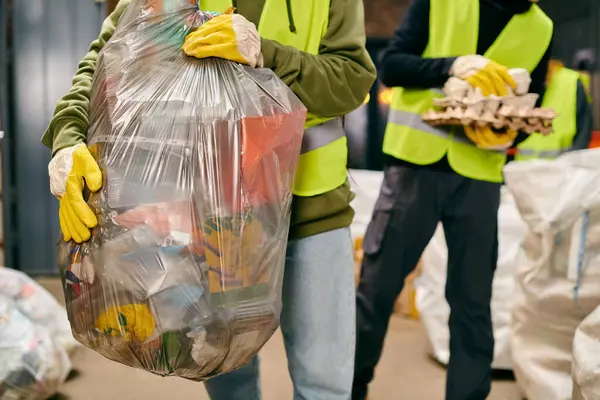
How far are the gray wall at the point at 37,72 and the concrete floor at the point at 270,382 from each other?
177 cm

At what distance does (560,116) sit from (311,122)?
7.01 feet

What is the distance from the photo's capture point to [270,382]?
87.7 inches

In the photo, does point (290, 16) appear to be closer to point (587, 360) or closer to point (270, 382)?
point (587, 360)

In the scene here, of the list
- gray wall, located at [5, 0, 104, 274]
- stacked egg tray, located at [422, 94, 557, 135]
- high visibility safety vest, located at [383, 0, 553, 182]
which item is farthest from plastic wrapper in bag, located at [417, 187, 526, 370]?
gray wall, located at [5, 0, 104, 274]

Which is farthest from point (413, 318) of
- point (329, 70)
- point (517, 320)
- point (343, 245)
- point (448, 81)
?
point (329, 70)

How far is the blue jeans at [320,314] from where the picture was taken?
113cm

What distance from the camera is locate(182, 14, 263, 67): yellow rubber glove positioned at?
926 mm

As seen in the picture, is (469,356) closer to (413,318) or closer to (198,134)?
(198,134)

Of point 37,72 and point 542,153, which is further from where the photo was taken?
point 37,72

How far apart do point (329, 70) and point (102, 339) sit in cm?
52

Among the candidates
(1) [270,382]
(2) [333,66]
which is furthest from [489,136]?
(1) [270,382]

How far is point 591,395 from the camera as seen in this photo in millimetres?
1526

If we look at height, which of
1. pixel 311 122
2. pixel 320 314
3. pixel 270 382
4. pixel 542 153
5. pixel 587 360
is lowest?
pixel 270 382

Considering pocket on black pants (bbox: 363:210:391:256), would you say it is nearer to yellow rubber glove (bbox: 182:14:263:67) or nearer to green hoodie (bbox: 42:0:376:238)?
green hoodie (bbox: 42:0:376:238)
